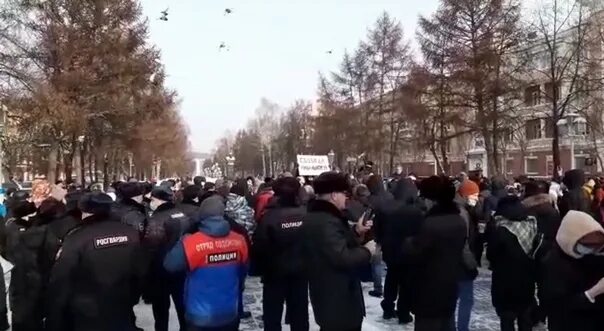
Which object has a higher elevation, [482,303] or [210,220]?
[210,220]

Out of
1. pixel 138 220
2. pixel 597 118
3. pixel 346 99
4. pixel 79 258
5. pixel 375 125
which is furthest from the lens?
pixel 346 99

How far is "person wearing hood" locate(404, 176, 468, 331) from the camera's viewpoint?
18.5ft

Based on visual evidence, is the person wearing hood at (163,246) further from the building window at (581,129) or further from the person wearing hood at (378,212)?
the building window at (581,129)

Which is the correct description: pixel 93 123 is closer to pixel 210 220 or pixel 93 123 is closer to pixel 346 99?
pixel 346 99

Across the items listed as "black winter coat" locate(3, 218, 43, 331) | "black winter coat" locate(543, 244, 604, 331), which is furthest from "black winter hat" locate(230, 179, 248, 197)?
"black winter coat" locate(543, 244, 604, 331)

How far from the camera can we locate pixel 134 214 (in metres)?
7.95

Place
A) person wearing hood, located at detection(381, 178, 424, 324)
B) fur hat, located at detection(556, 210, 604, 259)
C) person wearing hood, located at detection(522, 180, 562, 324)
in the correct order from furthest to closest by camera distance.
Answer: person wearing hood, located at detection(381, 178, 424, 324)
person wearing hood, located at detection(522, 180, 562, 324)
fur hat, located at detection(556, 210, 604, 259)

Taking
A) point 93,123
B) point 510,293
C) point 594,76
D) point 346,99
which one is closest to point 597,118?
point 594,76

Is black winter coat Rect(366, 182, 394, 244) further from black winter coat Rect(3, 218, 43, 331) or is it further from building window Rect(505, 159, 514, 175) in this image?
building window Rect(505, 159, 514, 175)

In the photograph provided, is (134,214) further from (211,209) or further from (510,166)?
(510,166)

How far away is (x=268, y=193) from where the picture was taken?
11688 mm

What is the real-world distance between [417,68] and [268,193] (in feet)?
88.9

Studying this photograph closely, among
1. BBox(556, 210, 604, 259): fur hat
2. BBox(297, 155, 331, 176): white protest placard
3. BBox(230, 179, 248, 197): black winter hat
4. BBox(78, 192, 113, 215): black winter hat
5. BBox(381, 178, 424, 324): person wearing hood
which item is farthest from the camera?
BBox(297, 155, 331, 176): white protest placard

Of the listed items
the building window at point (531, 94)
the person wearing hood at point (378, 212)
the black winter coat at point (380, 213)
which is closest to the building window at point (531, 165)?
the building window at point (531, 94)
